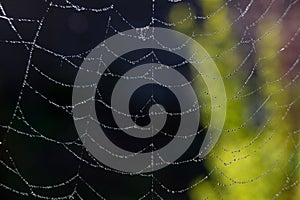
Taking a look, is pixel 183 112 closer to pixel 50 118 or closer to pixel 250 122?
pixel 250 122

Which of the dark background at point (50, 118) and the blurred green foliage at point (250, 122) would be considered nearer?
the blurred green foliage at point (250, 122)

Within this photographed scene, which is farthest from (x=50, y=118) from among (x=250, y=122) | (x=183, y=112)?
(x=250, y=122)

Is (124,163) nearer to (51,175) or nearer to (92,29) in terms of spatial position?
(51,175)

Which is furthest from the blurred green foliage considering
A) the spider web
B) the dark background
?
the dark background

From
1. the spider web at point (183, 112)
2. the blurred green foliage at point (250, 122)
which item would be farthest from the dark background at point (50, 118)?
the blurred green foliage at point (250, 122)

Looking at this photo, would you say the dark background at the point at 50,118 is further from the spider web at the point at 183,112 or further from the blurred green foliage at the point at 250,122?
the blurred green foliage at the point at 250,122

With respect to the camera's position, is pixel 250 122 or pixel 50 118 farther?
pixel 50 118
